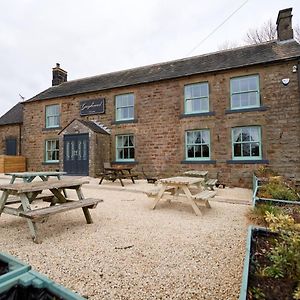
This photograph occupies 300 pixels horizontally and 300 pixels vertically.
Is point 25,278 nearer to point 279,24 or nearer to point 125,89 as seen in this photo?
point 125,89

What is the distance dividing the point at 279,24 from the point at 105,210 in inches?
489

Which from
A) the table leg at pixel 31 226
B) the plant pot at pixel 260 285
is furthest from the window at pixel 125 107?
the plant pot at pixel 260 285

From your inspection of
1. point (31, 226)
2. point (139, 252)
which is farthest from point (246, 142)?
point (31, 226)

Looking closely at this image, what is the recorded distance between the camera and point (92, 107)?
1303 centimetres

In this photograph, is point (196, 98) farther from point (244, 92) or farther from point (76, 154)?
point (76, 154)

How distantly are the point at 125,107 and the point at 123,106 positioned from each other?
16 cm

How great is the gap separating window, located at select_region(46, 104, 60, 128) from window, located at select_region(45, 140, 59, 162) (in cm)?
118

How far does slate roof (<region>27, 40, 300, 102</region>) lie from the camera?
963cm

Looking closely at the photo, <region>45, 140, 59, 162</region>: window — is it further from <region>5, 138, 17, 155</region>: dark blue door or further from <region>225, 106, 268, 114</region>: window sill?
<region>225, 106, 268, 114</region>: window sill

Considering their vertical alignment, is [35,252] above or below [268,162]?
below

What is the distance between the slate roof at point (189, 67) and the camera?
9633mm

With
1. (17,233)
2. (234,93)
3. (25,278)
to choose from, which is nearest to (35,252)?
(17,233)

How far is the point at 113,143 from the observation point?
488 inches

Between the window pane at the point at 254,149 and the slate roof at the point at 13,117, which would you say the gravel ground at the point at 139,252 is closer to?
the window pane at the point at 254,149
